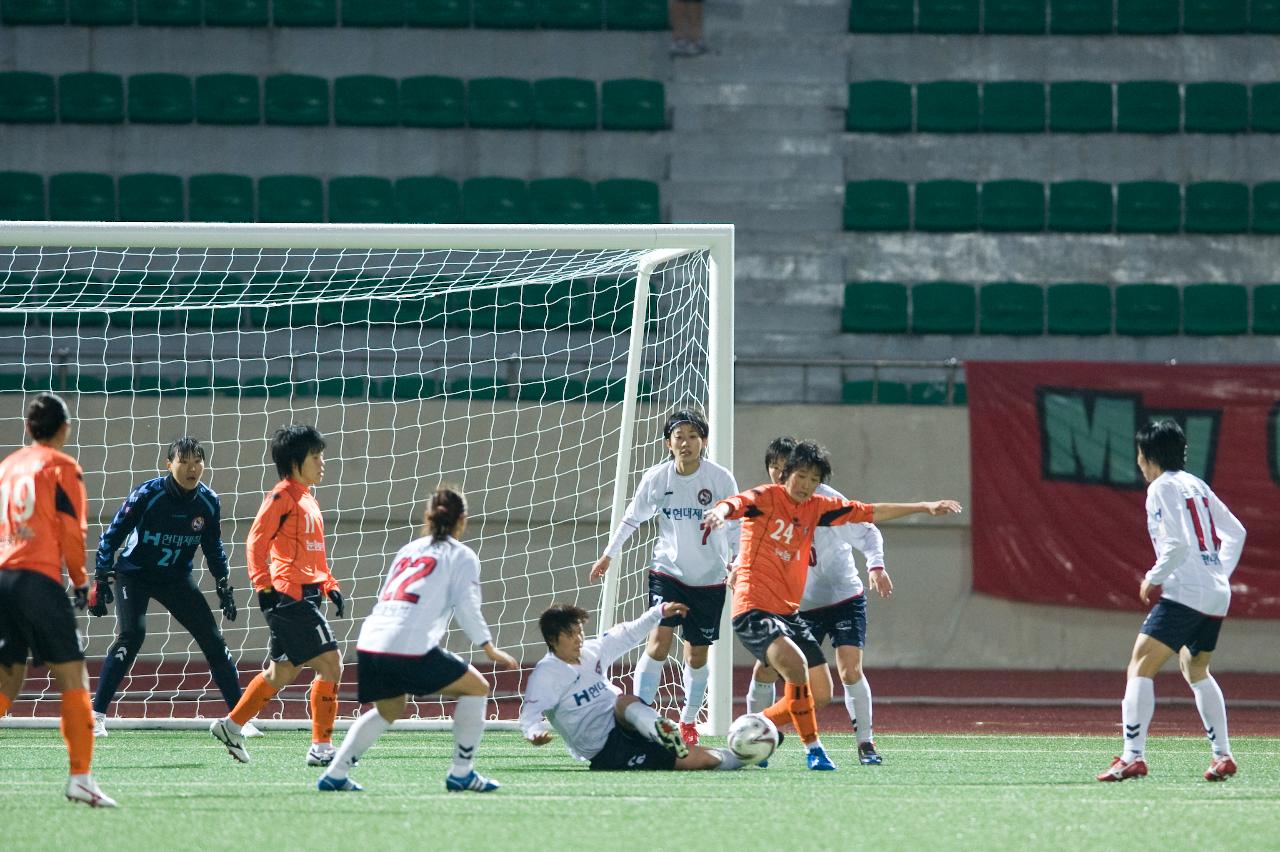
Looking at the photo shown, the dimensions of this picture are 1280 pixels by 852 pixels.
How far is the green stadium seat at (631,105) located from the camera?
18766 millimetres

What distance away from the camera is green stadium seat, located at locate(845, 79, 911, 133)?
62.1 ft

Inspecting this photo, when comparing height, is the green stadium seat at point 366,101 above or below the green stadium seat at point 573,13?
below

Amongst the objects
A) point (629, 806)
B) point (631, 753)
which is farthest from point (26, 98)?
point (629, 806)

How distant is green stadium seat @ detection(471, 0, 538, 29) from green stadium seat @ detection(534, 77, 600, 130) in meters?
1.06

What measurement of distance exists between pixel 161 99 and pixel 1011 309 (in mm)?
10768

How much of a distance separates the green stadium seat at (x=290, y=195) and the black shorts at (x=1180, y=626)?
519 inches

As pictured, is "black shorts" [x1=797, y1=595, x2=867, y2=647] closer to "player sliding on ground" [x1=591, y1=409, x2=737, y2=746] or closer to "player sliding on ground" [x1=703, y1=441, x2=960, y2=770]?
"player sliding on ground" [x1=703, y1=441, x2=960, y2=770]

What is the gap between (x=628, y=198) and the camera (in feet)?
60.3

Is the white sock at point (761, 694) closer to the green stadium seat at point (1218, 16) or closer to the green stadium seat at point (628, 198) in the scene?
the green stadium seat at point (628, 198)

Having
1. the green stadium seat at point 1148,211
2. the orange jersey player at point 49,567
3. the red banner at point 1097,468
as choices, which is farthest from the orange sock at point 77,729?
the green stadium seat at point 1148,211

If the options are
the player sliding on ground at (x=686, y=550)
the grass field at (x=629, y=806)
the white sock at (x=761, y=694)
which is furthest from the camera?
the player sliding on ground at (x=686, y=550)

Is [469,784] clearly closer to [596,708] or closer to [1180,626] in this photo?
[596,708]

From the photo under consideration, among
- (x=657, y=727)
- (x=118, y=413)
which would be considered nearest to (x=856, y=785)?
(x=657, y=727)

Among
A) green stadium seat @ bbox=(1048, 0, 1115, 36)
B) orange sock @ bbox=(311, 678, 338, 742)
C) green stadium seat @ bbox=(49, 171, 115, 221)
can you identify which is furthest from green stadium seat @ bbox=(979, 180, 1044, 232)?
orange sock @ bbox=(311, 678, 338, 742)
